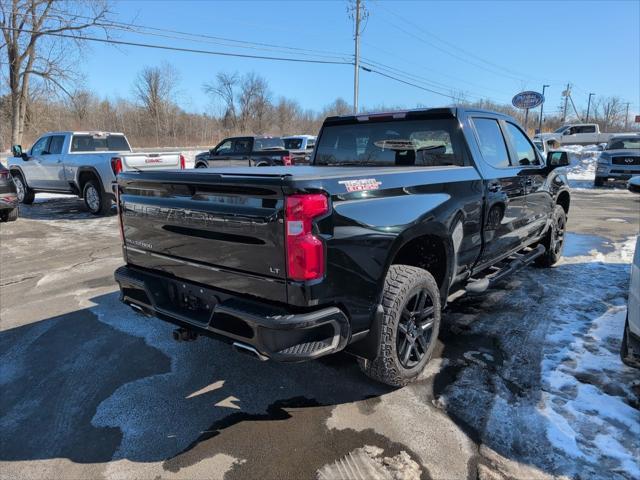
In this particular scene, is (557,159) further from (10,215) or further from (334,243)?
(10,215)

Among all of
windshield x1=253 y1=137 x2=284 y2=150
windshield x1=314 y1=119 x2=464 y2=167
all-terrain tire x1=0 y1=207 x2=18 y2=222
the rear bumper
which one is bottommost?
all-terrain tire x1=0 y1=207 x2=18 y2=222

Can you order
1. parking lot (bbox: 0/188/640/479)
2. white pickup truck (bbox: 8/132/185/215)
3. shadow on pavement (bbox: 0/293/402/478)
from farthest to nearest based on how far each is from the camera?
white pickup truck (bbox: 8/132/185/215)
shadow on pavement (bbox: 0/293/402/478)
parking lot (bbox: 0/188/640/479)

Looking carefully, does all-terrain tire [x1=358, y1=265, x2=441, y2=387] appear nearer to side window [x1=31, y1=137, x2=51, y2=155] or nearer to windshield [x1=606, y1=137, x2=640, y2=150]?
side window [x1=31, y1=137, x2=51, y2=155]

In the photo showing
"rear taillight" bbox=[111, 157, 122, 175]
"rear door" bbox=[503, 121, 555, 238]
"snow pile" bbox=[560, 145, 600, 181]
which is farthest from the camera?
"snow pile" bbox=[560, 145, 600, 181]

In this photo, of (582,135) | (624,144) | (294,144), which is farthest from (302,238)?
(582,135)

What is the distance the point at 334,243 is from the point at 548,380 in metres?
2.10

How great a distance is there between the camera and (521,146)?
4.98m

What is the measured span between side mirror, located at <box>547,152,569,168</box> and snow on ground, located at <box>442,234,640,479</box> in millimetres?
1489

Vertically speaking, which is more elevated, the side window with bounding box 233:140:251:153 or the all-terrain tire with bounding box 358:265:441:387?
the side window with bounding box 233:140:251:153

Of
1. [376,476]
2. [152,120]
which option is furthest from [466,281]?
[152,120]

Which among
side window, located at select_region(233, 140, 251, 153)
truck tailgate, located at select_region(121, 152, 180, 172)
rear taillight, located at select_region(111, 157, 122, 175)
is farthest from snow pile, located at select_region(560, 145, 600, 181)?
rear taillight, located at select_region(111, 157, 122, 175)

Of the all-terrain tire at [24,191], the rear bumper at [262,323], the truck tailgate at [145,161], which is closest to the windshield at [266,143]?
the truck tailgate at [145,161]

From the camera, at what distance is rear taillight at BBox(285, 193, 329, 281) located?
7.57 ft

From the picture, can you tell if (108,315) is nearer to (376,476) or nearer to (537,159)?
(376,476)
